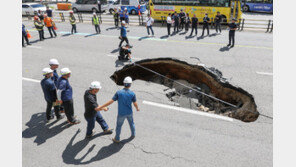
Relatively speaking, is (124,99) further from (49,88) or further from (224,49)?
(224,49)

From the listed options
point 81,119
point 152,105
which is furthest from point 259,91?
point 81,119

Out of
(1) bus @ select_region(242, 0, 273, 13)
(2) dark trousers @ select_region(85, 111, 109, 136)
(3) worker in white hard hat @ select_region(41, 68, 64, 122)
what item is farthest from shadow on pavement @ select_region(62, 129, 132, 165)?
(1) bus @ select_region(242, 0, 273, 13)

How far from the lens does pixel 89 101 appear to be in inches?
189

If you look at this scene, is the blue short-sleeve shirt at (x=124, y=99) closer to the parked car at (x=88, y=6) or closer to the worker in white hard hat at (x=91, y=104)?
the worker in white hard hat at (x=91, y=104)

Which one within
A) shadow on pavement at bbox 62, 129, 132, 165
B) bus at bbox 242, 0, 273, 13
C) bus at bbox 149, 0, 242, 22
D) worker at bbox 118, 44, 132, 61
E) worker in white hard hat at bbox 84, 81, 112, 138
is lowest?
shadow on pavement at bbox 62, 129, 132, 165

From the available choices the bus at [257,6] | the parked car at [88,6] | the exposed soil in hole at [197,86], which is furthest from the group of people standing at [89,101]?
the bus at [257,6]

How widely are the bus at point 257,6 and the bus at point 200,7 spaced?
29.3 feet

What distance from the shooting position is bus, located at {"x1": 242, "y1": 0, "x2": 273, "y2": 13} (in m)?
23.2

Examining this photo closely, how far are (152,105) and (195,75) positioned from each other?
8.54 feet

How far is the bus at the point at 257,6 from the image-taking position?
2322 cm

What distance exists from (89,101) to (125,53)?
5884mm

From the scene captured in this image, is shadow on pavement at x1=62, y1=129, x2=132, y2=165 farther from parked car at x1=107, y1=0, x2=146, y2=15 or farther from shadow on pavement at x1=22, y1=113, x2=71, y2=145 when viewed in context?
parked car at x1=107, y1=0, x2=146, y2=15

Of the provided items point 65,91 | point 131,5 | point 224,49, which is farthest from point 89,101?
point 131,5

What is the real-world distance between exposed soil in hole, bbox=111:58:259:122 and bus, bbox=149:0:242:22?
34.8 ft
